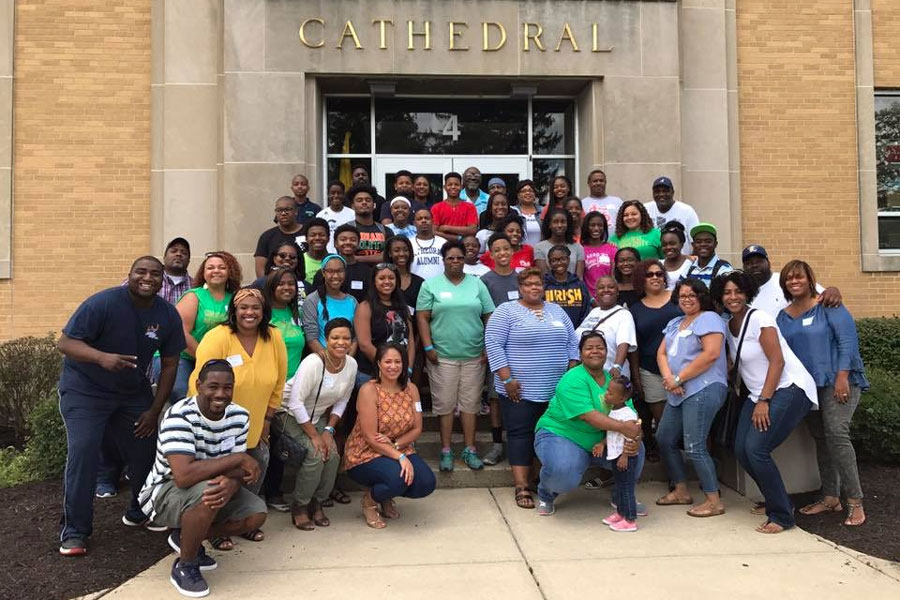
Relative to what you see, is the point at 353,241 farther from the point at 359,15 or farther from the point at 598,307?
the point at 359,15

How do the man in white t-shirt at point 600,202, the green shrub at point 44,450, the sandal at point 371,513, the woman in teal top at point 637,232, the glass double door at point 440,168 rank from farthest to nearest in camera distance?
the glass double door at point 440,168, the man in white t-shirt at point 600,202, the woman in teal top at point 637,232, the green shrub at point 44,450, the sandal at point 371,513

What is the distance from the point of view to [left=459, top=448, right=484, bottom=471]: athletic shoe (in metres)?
6.09

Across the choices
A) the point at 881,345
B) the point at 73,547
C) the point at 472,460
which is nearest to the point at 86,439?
the point at 73,547

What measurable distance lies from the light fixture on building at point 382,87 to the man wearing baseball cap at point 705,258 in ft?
18.4

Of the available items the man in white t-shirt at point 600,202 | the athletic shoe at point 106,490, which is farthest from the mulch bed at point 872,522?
the athletic shoe at point 106,490

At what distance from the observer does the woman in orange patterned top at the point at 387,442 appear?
5152mm

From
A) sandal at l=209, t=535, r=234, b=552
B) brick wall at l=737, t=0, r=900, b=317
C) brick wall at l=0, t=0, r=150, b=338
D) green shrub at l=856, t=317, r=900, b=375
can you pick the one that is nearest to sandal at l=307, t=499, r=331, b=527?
sandal at l=209, t=535, r=234, b=552

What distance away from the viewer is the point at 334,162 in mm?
11109

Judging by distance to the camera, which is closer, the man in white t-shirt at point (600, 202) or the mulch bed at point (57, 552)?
the mulch bed at point (57, 552)

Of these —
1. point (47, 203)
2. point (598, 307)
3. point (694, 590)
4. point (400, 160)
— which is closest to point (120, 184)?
point (47, 203)

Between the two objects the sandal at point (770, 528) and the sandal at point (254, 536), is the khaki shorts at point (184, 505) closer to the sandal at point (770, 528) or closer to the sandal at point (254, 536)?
the sandal at point (254, 536)

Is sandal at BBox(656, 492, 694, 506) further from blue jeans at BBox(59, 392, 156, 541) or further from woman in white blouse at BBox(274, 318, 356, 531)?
blue jeans at BBox(59, 392, 156, 541)

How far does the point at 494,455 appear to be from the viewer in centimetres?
625

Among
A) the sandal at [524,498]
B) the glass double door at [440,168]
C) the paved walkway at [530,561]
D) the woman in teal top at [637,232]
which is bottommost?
the paved walkway at [530,561]
